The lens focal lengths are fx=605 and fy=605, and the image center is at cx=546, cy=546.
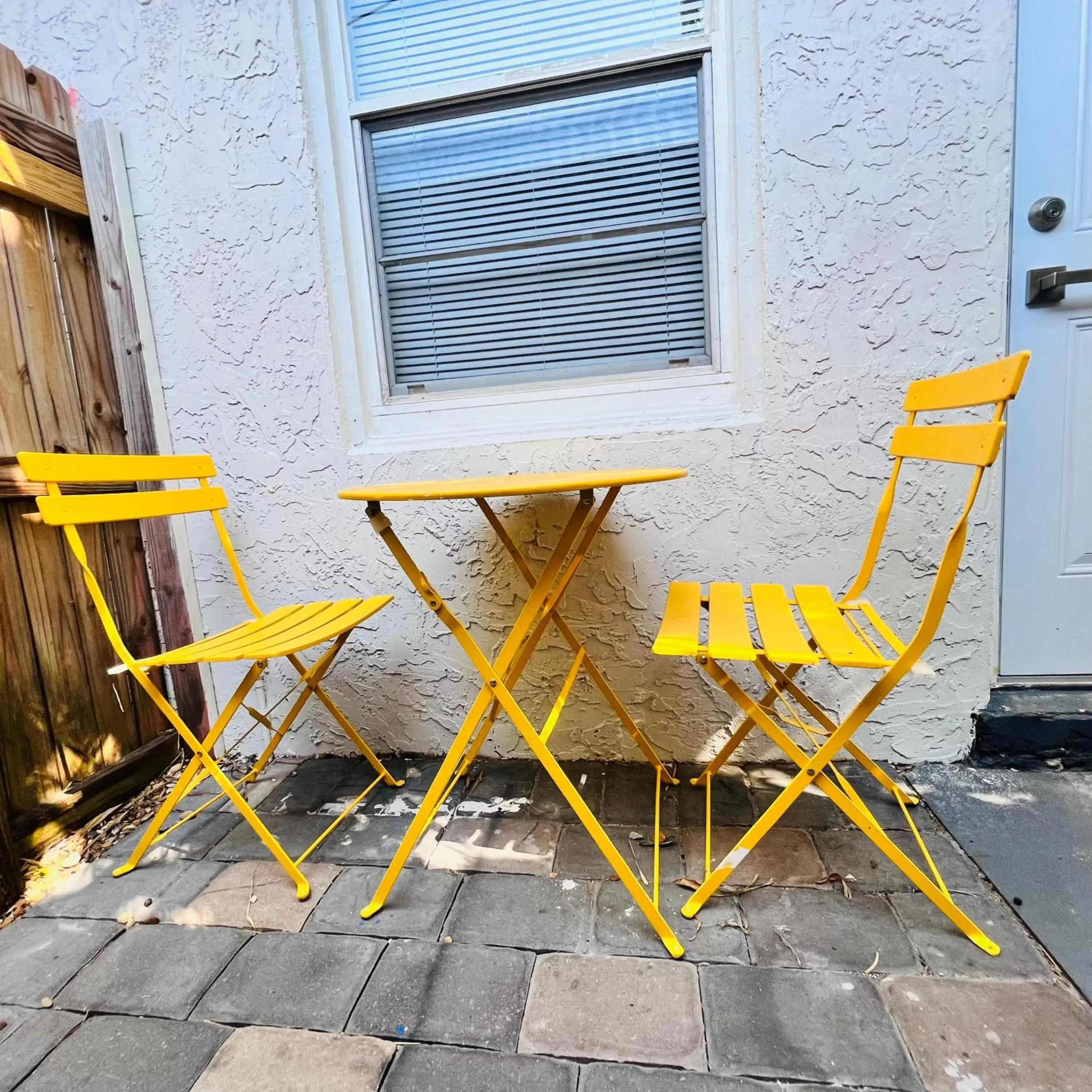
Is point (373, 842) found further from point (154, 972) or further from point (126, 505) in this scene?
point (126, 505)

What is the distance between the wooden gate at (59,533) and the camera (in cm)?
184

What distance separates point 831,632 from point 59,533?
92.4 inches

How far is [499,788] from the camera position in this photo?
2043 mm

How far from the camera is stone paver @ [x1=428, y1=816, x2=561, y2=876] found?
5.40 feet

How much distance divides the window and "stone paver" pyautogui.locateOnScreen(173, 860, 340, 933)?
5.35ft

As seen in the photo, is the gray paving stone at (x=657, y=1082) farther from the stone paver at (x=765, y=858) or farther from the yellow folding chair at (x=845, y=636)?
the stone paver at (x=765, y=858)

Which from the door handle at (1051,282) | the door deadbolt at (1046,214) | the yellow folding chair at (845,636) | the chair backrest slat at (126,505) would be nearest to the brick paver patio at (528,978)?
the yellow folding chair at (845,636)

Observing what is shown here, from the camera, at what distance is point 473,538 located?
213cm

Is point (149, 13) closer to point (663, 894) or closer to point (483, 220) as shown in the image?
point (483, 220)

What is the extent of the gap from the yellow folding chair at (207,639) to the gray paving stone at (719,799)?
0.98 metres

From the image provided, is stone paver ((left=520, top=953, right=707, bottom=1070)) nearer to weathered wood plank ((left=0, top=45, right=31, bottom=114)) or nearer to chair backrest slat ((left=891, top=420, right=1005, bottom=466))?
chair backrest slat ((left=891, top=420, right=1005, bottom=466))

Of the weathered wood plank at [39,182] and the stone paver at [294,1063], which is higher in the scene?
the weathered wood plank at [39,182]

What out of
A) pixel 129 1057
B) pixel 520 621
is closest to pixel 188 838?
pixel 129 1057

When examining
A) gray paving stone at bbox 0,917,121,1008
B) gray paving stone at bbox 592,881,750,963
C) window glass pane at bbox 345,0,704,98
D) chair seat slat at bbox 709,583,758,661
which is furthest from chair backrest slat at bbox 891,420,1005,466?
gray paving stone at bbox 0,917,121,1008
